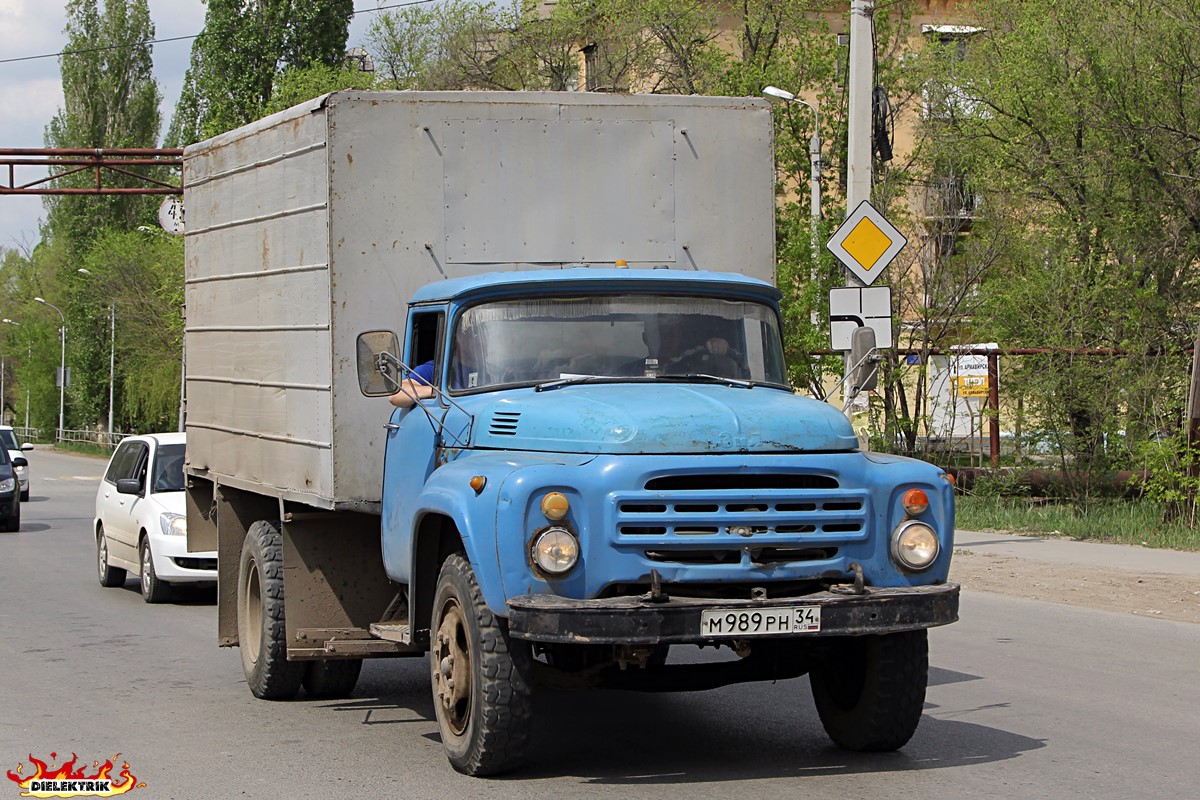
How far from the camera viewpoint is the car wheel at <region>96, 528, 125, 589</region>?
16547 mm

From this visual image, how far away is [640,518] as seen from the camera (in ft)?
21.1

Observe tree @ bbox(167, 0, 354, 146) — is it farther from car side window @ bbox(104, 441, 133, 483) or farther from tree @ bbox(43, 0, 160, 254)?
car side window @ bbox(104, 441, 133, 483)

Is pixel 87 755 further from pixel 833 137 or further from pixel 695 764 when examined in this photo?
pixel 833 137

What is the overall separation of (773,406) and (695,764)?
1696 mm

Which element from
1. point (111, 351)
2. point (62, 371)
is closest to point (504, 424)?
point (111, 351)

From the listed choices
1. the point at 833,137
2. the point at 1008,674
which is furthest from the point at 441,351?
the point at 833,137

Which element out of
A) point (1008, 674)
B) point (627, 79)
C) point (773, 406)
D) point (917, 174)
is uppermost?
point (627, 79)

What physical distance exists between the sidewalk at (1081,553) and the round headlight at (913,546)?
32.2 feet

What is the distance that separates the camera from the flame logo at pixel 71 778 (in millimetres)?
6969

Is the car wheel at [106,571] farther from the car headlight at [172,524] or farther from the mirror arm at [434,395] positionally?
the mirror arm at [434,395]

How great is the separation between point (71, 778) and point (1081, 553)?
13275mm

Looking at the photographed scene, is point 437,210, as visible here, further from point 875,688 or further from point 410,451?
point 875,688

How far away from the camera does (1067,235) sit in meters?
22.5

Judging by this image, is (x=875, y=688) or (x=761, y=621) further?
(x=875, y=688)
